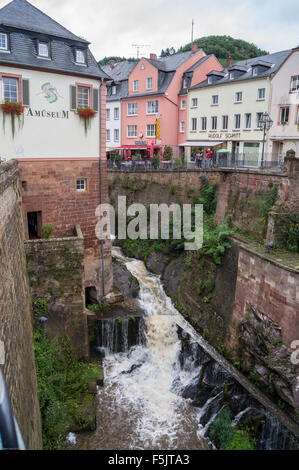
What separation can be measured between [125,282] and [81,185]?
573 cm

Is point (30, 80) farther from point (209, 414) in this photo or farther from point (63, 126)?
point (209, 414)

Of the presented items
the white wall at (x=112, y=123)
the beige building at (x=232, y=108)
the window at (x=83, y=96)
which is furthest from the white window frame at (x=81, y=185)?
the white wall at (x=112, y=123)

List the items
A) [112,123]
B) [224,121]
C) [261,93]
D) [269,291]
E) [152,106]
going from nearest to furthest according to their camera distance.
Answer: [269,291] < [261,93] < [224,121] < [152,106] < [112,123]

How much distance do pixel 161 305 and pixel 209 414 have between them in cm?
654

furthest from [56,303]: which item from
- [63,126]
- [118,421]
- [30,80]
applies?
[30,80]

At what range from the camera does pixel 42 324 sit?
13352 mm

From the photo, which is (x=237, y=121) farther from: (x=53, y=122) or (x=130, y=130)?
(x=53, y=122)

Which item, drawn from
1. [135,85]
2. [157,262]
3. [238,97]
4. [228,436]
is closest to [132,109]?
[135,85]

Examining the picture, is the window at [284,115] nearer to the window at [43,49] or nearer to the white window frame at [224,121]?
the white window frame at [224,121]

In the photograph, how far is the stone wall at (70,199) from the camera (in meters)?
15.3

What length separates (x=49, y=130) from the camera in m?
15.4

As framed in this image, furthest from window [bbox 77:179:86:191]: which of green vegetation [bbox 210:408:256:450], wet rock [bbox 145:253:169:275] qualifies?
green vegetation [bbox 210:408:256:450]

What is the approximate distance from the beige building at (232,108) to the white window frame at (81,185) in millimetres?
12109

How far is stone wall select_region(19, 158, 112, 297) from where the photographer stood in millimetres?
15289
